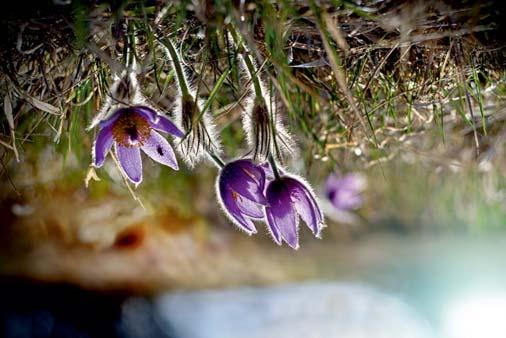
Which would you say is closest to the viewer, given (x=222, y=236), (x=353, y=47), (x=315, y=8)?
(x=315, y=8)

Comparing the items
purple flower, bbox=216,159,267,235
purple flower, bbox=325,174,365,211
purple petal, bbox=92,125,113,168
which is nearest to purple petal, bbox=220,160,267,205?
purple flower, bbox=216,159,267,235

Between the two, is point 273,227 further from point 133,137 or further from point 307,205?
point 133,137

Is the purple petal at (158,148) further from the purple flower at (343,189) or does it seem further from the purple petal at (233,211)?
the purple flower at (343,189)

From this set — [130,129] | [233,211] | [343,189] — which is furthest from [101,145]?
[343,189]

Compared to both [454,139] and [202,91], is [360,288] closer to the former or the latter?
[454,139]

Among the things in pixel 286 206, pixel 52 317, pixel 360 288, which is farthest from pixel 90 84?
pixel 360 288
